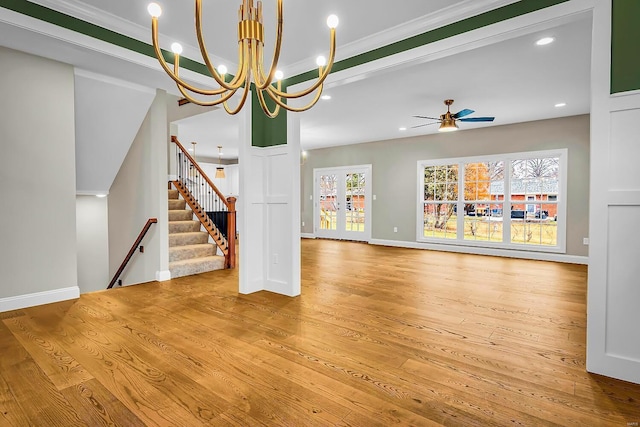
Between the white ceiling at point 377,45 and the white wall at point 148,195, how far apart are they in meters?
0.85

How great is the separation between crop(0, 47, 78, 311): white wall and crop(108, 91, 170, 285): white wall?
3.55 ft

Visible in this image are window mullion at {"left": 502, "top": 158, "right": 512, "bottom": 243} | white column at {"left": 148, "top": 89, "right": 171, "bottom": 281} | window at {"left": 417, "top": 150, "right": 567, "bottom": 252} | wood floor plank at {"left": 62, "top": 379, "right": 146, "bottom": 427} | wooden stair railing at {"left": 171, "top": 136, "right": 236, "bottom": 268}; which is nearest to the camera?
wood floor plank at {"left": 62, "top": 379, "right": 146, "bottom": 427}

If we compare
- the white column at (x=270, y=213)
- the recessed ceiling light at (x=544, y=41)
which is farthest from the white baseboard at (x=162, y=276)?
the recessed ceiling light at (x=544, y=41)

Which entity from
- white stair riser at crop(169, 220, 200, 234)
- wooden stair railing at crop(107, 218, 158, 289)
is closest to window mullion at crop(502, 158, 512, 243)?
white stair riser at crop(169, 220, 200, 234)

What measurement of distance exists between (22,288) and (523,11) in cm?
520

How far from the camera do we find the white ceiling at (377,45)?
8.89 feet

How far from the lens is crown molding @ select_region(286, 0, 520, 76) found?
262 centimetres

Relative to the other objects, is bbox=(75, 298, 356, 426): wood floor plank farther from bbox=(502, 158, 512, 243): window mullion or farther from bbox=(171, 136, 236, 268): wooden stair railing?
bbox=(502, 158, 512, 243): window mullion

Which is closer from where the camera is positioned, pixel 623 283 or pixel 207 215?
pixel 623 283

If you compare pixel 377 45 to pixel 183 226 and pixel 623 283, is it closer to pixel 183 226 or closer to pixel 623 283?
pixel 623 283

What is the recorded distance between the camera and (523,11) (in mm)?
2467

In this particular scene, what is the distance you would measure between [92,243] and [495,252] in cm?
831

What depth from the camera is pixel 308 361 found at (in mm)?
2307

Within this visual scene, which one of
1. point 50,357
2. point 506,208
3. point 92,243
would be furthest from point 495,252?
point 92,243
